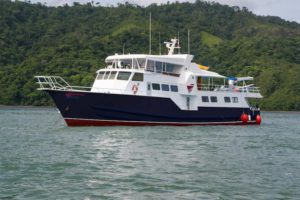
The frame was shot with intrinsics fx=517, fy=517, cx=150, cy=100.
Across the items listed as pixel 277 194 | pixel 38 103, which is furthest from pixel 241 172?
pixel 38 103

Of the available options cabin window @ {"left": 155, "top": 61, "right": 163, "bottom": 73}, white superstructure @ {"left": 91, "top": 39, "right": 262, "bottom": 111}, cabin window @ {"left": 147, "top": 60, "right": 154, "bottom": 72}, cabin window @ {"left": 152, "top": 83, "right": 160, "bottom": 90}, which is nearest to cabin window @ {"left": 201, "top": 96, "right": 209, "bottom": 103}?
white superstructure @ {"left": 91, "top": 39, "right": 262, "bottom": 111}

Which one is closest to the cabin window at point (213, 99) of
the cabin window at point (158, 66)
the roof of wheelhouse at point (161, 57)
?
the roof of wheelhouse at point (161, 57)

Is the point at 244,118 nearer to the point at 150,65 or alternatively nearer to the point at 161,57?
the point at 161,57

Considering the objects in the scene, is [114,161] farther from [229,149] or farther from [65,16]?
[65,16]

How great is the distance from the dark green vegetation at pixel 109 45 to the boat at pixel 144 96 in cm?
6563

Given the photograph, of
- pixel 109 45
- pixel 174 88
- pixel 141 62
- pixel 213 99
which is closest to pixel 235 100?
pixel 213 99

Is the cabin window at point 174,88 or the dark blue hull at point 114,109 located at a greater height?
the cabin window at point 174,88

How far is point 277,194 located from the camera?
16.5 meters

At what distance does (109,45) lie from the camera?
447ft

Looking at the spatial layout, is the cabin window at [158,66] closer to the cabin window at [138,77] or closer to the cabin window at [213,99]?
the cabin window at [138,77]

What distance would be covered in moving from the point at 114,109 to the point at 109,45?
10019 cm

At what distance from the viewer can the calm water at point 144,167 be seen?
53.6ft

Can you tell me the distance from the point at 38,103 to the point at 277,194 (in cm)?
9863

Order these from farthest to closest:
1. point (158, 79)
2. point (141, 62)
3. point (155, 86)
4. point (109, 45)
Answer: point (109, 45) < point (141, 62) < point (158, 79) < point (155, 86)
